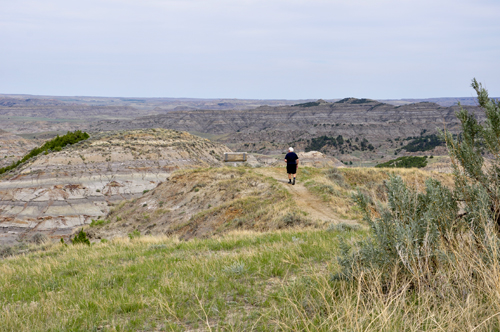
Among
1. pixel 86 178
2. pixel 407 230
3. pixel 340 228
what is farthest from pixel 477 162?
pixel 86 178

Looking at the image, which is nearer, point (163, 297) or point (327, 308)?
point (327, 308)

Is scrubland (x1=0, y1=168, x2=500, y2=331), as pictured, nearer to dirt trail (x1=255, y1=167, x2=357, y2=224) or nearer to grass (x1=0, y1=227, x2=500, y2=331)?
grass (x1=0, y1=227, x2=500, y2=331)

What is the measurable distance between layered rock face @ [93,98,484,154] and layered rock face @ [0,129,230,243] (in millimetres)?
57274

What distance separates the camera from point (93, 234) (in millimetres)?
20453

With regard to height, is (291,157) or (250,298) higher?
(291,157)

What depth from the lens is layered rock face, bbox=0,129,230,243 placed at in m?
35.6

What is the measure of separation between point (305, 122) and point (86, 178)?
114 meters

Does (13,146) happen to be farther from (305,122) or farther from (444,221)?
(444,221)

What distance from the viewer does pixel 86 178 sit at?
137 feet

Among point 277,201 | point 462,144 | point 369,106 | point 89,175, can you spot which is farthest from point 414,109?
point 462,144

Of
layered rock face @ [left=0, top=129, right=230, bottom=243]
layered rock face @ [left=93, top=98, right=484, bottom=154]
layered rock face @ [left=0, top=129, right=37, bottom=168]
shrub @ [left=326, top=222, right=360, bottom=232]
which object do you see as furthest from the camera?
layered rock face @ [left=93, top=98, right=484, bottom=154]

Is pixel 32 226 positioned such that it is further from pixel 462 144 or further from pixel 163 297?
pixel 462 144

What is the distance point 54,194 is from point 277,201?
32812 mm

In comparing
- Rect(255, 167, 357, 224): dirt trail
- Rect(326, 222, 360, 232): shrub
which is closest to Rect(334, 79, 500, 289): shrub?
Rect(326, 222, 360, 232): shrub
